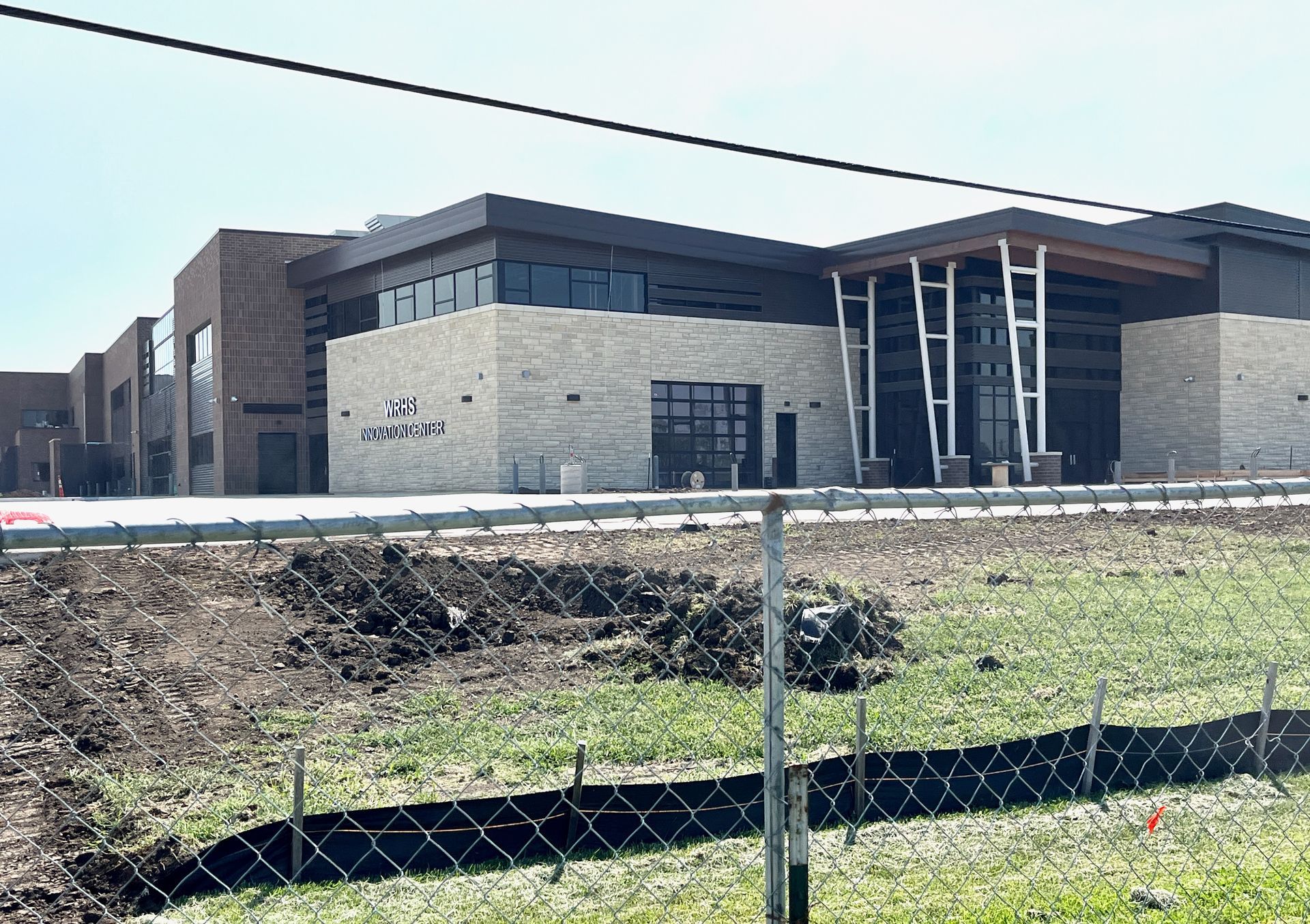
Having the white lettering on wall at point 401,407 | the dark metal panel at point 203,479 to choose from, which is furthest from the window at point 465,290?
the dark metal panel at point 203,479

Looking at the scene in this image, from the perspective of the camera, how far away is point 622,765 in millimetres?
7254

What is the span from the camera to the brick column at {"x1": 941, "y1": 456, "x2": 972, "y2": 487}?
3438 centimetres

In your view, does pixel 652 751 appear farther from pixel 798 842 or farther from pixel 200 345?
pixel 200 345

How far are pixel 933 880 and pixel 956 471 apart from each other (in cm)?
3038

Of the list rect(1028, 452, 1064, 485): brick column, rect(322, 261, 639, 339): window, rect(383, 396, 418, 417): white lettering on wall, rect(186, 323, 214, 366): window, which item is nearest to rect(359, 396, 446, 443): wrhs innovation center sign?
rect(383, 396, 418, 417): white lettering on wall

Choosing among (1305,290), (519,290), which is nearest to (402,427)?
(519,290)

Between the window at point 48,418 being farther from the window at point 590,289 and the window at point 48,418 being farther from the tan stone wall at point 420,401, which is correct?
the window at point 590,289

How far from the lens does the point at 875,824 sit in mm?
6309

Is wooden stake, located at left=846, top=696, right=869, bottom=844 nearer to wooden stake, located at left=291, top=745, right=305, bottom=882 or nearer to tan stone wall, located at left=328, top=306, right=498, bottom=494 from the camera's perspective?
wooden stake, located at left=291, top=745, right=305, bottom=882

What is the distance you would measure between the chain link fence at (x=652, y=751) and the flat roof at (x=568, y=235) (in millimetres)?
21094

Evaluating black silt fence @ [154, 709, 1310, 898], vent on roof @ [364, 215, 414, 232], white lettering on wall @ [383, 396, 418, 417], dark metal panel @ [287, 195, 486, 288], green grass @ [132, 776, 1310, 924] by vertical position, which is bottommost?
green grass @ [132, 776, 1310, 924]

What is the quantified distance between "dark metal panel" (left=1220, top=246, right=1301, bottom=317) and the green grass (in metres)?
35.5

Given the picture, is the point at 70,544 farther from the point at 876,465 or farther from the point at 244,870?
the point at 876,465

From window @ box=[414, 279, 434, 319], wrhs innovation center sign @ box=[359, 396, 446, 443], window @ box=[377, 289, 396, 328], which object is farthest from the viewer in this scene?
window @ box=[377, 289, 396, 328]
